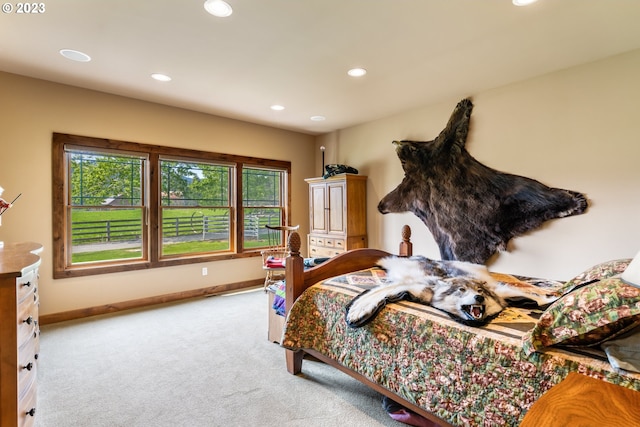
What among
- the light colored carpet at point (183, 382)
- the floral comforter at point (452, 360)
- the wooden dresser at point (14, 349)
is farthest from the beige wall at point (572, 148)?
the wooden dresser at point (14, 349)

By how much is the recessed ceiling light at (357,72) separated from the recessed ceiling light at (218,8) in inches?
52.6

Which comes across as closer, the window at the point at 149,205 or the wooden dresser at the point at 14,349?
the wooden dresser at the point at 14,349

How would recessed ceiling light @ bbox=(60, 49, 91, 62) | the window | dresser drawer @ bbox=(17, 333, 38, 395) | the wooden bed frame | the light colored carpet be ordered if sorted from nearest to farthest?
dresser drawer @ bbox=(17, 333, 38, 395) → the light colored carpet → the wooden bed frame → recessed ceiling light @ bbox=(60, 49, 91, 62) → the window

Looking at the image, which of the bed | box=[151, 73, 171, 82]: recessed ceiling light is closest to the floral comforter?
the bed

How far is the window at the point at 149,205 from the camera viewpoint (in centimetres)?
369

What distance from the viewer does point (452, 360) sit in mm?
1502

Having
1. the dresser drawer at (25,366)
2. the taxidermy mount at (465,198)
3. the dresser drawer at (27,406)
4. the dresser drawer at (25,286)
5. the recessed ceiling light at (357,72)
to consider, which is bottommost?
the dresser drawer at (27,406)

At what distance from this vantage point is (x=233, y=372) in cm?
245

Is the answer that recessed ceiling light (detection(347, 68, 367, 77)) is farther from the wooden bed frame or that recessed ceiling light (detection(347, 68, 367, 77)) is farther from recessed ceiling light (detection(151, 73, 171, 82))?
recessed ceiling light (detection(151, 73, 171, 82))

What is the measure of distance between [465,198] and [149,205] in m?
4.07

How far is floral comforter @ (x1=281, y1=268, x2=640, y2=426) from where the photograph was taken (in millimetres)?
1256

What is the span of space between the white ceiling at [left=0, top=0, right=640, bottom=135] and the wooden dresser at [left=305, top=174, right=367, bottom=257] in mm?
1484

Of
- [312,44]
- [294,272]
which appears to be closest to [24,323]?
[294,272]

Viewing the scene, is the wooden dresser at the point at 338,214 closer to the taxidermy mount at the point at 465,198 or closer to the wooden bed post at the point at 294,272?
the taxidermy mount at the point at 465,198
